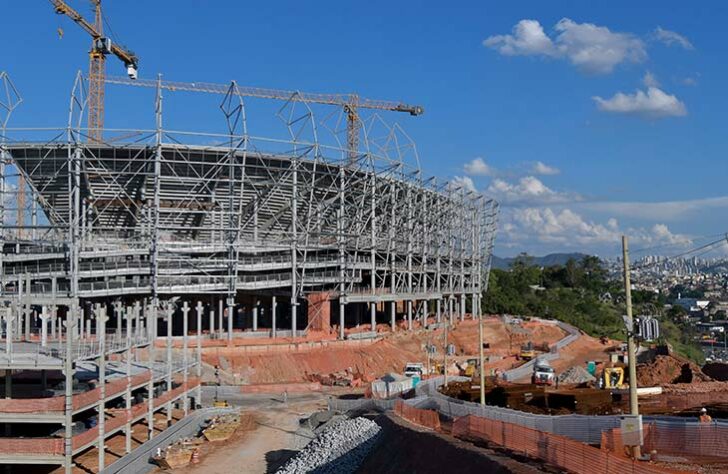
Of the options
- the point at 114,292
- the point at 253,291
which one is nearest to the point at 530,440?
the point at 114,292

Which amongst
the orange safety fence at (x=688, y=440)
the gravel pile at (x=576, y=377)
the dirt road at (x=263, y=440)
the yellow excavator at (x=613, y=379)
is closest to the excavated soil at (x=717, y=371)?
the yellow excavator at (x=613, y=379)

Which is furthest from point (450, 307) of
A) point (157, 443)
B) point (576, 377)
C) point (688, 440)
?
point (688, 440)

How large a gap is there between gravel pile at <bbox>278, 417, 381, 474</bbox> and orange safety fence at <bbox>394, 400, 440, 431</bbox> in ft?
3.60

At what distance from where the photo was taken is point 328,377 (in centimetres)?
5022

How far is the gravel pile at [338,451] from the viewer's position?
25859mm

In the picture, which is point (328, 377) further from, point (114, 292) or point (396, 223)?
point (396, 223)

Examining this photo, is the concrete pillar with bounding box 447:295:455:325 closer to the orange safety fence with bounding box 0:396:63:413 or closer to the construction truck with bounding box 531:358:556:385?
the construction truck with bounding box 531:358:556:385

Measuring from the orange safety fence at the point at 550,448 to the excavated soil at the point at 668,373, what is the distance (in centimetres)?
1766

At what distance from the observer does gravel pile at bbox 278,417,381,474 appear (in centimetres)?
2586

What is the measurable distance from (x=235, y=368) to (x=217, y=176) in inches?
624

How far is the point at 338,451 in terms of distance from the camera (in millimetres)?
27078

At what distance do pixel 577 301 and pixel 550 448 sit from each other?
104086 mm

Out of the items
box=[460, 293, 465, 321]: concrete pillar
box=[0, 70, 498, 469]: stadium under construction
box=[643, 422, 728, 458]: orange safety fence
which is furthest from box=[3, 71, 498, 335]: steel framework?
box=[643, 422, 728, 458]: orange safety fence

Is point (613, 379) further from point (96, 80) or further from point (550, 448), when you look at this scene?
point (96, 80)
